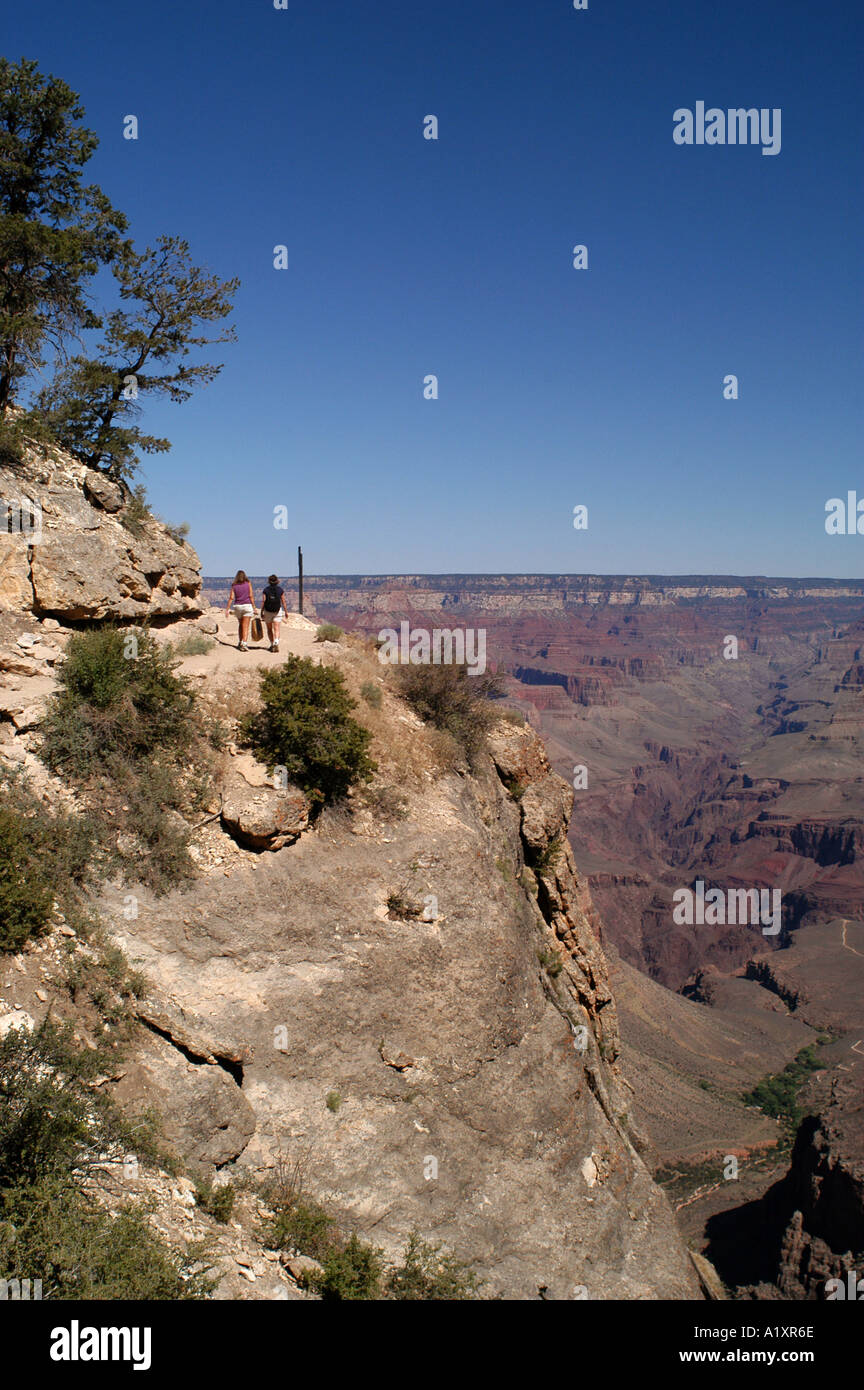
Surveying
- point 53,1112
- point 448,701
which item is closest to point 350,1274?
point 53,1112

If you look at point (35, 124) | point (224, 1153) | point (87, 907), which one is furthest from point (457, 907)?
point (35, 124)

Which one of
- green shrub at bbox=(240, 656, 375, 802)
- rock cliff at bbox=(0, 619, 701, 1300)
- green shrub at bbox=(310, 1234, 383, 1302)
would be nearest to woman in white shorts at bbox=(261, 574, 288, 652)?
rock cliff at bbox=(0, 619, 701, 1300)

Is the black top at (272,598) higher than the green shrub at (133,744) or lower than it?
higher

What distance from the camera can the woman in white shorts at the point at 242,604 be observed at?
597 inches

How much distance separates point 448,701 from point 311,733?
4.04 meters

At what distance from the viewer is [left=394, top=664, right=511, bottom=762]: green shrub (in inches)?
576

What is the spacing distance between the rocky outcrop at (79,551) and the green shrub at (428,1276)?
1073cm

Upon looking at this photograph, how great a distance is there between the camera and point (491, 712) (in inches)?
620

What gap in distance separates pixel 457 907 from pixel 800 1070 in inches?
2349

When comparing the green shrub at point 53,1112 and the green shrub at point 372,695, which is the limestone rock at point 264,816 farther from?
the green shrub at point 53,1112

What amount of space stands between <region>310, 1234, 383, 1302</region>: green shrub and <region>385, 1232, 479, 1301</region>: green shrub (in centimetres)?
26

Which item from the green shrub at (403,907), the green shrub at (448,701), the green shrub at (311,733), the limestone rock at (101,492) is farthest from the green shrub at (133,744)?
the green shrub at (448,701)

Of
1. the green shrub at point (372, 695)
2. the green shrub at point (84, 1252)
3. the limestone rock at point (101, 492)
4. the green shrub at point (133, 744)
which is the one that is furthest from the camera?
the limestone rock at point (101, 492)
